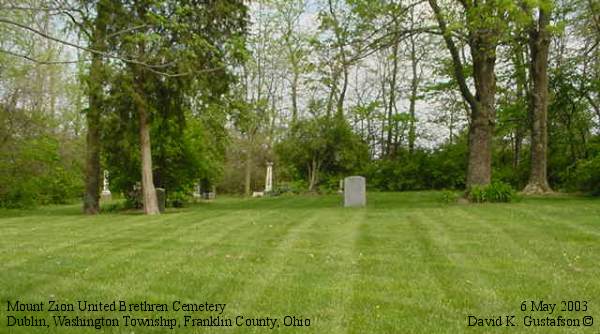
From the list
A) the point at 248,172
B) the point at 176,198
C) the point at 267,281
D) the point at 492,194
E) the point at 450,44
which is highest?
the point at 450,44

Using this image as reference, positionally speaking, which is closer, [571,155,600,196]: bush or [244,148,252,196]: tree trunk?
[571,155,600,196]: bush

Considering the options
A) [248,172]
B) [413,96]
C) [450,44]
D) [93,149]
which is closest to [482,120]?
[450,44]

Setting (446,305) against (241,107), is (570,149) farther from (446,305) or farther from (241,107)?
(446,305)

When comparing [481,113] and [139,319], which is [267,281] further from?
[481,113]

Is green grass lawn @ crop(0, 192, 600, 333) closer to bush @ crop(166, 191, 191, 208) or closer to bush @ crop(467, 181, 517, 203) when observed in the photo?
bush @ crop(467, 181, 517, 203)

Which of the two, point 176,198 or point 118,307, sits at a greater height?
point 176,198

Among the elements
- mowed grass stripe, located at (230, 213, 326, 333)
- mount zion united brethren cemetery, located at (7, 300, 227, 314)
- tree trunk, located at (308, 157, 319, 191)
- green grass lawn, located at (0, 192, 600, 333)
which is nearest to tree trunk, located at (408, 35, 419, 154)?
tree trunk, located at (308, 157, 319, 191)

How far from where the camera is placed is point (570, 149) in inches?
878

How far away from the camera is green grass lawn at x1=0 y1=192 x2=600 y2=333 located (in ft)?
14.9

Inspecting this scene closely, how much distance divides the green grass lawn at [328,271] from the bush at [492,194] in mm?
4476

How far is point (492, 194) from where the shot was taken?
1523cm

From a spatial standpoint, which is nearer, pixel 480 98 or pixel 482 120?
pixel 482 120

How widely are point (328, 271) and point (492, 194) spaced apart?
10482mm

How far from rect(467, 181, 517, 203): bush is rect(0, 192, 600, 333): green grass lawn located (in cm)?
448
